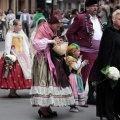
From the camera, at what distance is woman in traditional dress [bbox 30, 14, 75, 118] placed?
7805 millimetres

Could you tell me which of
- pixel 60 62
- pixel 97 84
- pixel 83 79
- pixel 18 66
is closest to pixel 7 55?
pixel 18 66

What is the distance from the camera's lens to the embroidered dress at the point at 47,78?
7.80m

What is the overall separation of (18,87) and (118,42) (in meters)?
3.19

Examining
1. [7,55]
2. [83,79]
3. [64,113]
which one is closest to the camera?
[64,113]

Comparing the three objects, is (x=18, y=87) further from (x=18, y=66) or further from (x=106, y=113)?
(x=106, y=113)

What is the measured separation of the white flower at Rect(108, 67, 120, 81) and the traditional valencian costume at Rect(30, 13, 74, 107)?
861mm

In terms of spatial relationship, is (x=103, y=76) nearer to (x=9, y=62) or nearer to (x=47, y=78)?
(x=47, y=78)

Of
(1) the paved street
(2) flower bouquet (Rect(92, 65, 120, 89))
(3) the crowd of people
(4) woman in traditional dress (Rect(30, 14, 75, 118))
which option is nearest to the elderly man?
(3) the crowd of people

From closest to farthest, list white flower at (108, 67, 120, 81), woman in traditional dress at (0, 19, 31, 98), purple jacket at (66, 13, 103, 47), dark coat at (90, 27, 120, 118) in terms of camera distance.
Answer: white flower at (108, 67, 120, 81), dark coat at (90, 27, 120, 118), purple jacket at (66, 13, 103, 47), woman in traditional dress at (0, 19, 31, 98)

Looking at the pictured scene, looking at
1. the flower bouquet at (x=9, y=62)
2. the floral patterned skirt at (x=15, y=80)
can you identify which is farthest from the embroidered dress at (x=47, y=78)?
the floral patterned skirt at (x=15, y=80)

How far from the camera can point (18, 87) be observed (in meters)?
10.2

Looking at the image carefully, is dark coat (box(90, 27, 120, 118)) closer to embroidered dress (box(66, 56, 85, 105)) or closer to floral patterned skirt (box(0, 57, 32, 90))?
embroidered dress (box(66, 56, 85, 105))

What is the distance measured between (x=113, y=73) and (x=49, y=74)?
1.03 meters

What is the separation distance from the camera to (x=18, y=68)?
10.3 m
